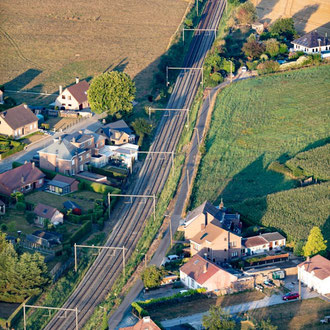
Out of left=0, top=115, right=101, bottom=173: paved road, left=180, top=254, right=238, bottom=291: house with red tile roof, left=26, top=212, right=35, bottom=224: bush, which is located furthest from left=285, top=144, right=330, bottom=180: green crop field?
left=26, top=212, right=35, bottom=224: bush

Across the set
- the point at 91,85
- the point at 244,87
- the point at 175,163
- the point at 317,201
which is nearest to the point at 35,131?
the point at 91,85

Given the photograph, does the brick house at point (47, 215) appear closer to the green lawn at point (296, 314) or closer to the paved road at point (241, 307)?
the paved road at point (241, 307)

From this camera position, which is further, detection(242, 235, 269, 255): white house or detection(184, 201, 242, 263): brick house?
detection(242, 235, 269, 255): white house

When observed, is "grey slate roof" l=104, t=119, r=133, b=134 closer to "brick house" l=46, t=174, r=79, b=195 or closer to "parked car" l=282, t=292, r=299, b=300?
"brick house" l=46, t=174, r=79, b=195

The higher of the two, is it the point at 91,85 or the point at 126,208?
the point at 91,85

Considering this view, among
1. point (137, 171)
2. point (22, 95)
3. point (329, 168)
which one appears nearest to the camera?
point (329, 168)

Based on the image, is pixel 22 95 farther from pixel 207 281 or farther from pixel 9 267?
pixel 207 281
